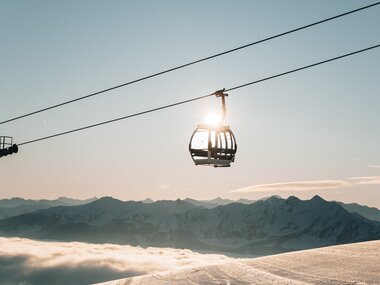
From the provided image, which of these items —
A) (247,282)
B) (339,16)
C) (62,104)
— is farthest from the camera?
(62,104)

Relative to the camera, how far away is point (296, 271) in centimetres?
1085

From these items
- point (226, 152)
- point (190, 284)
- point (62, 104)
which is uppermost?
point (62, 104)

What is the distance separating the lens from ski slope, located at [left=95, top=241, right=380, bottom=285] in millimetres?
9862

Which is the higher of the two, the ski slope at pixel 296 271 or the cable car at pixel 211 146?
the cable car at pixel 211 146

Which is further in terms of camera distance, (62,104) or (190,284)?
(62,104)

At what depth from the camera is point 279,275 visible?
1059 centimetres

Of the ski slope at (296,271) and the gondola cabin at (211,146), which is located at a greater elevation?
the gondola cabin at (211,146)

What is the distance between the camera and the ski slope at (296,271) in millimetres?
9862

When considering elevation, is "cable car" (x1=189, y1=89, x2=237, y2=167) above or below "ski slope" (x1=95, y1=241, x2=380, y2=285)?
above

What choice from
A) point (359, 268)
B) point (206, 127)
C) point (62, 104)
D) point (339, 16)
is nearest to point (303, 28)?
point (339, 16)

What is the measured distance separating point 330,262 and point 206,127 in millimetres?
5380

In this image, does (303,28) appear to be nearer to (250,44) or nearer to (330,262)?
(250,44)

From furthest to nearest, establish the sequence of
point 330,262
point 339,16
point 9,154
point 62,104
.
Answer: point 9,154 < point 62,104 < point 330,262 < point 339,16

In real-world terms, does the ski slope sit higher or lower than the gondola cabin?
lower
